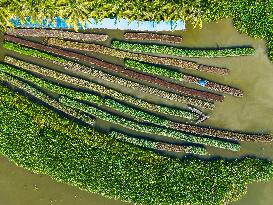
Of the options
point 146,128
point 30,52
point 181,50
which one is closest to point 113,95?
point 146,128

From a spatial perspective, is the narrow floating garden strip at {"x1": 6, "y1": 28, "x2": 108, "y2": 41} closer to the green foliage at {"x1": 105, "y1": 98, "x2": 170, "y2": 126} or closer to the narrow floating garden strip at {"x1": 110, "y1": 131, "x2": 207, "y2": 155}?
the green foliage at {"x1": 105, "y1": 98, "x2": 170, "y2": 126}

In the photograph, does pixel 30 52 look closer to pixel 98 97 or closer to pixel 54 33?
pixel 54 33

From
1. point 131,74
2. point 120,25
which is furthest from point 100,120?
point 120,25

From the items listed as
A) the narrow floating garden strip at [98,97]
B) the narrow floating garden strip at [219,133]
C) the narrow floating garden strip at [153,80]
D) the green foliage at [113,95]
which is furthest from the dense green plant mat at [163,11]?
the narrow floating garden strip at [219,133]

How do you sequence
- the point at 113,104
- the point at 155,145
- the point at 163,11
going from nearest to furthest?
the point at 163,11, the point at 155,145, the point at 113,104

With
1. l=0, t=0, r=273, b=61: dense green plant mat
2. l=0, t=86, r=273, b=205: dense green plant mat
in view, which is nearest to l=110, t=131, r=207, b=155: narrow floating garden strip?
l=0, t=86, r=273, b=205: dense green plant mat

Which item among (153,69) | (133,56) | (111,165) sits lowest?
(111,165)
